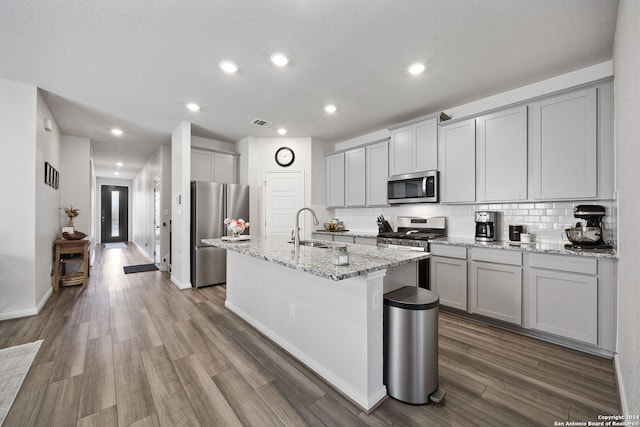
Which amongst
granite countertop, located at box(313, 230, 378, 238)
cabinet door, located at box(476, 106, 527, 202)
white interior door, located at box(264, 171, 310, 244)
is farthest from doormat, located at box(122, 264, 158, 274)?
cabinet door, located at box(476, 106, 527, 202)

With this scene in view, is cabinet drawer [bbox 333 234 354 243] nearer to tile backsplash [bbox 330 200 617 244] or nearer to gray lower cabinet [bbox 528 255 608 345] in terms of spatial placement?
tile backsplash [bbox 330 200 617 244]

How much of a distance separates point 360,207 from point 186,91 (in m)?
3.19

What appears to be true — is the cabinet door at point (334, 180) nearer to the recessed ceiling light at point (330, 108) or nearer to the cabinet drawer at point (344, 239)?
the cabinet drawer at point (344, 239)

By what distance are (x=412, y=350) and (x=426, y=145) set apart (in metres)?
2.87

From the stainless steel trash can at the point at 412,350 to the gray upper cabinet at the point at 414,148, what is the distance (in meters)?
2.48

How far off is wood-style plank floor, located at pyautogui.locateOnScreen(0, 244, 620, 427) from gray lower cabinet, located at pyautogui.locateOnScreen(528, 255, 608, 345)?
20 cm

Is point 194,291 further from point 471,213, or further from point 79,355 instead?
point 471,213

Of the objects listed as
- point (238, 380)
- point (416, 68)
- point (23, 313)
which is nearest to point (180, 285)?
point (23, 313)

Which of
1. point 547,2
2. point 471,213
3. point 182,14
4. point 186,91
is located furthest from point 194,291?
point 547,2

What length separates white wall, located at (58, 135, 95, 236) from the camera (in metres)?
5.02

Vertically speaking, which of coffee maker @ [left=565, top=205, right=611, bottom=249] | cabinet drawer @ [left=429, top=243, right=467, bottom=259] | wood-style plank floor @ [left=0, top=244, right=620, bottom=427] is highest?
coffee maker @ [left=565, top=205, right=611, bottom=249]

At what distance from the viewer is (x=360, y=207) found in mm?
4871

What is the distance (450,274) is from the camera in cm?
→ 312

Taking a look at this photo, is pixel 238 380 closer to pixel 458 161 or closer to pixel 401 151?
pixel 458 161
